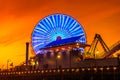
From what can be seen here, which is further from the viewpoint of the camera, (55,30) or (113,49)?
(55,30)

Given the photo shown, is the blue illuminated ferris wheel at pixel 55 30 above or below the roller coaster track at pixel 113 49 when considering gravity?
above

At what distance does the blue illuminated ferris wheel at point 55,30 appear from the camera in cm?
12250

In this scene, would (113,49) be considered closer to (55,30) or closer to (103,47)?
(103,47)

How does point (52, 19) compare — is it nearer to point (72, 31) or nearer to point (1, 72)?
point (72, 31)

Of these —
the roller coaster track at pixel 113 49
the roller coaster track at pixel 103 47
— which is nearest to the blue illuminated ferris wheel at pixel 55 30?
the roller coaster track at pixel 103 47

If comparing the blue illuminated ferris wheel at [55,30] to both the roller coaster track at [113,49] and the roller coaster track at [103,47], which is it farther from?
the roller coaster track at [113,49]

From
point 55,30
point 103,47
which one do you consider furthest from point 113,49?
point 55,30

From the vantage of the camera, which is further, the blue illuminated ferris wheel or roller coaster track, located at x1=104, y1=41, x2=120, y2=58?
the blue illuminated ferris wheel

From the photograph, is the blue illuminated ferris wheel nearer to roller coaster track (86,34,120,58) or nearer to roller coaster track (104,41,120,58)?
roller coaster track (86,34,120,58)

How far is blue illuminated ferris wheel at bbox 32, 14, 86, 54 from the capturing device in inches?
4823

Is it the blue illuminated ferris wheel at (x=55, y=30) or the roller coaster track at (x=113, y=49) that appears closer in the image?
the roller coaster track at (x=113, y=49)

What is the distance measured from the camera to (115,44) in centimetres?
9862

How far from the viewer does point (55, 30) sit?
122938mm

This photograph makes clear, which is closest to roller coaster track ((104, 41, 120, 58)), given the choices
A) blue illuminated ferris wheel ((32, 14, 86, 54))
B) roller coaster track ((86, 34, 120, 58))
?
roller coaster track ((86, 34, 120, 58))
